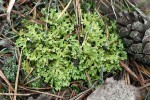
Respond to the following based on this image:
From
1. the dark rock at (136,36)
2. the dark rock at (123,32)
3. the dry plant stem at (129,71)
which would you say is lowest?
the dry plant stem at (129,71)

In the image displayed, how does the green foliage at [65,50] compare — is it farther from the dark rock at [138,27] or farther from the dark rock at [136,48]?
the dark rock at [138,27]

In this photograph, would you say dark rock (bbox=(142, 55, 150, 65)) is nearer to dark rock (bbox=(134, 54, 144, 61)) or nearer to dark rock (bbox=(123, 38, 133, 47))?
dark rock (bbox=(134, 54, 144, 61))

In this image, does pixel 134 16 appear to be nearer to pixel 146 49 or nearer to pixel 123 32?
pixel 123 32

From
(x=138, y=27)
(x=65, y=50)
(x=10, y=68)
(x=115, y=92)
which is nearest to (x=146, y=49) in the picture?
(x=138, y=27)

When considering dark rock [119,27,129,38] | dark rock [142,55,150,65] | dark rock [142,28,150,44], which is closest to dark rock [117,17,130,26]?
dark rock [119,27,129,38]

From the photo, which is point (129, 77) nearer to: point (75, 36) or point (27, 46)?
point (75, 36)

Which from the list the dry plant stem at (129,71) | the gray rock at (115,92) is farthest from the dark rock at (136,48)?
the gray rock at (115,92)

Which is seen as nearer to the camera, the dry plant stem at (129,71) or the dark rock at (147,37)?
the dark rock at (147,37)
